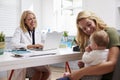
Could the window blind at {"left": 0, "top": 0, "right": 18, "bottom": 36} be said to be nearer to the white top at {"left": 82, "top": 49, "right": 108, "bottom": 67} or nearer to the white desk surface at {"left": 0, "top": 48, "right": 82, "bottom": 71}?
the white desk surface at {"left": 0, "top": 48, "right": 82, "bottom": 71}

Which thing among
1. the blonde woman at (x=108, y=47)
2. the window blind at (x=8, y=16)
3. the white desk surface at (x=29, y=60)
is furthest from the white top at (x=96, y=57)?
the window blind at (x=8, y=16)

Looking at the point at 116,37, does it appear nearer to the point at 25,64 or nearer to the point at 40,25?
the point at 25,64

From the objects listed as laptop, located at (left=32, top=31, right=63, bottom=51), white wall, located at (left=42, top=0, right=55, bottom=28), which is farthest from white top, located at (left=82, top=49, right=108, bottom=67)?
white wall, located at (left=42, top=0, right=55, bottom=28)

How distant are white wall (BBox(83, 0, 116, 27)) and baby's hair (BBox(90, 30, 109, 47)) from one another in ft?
6.98

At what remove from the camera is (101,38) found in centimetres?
144

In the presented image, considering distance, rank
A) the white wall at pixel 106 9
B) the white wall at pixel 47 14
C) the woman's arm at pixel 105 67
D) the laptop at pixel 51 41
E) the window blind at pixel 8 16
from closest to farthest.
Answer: the woman's arm at pixel 105 67 → the laptop at pixel 51 41 → the white wall at pixel 106 9 → the window blind at pixel 8 16 → the white wall at pixel 47 14

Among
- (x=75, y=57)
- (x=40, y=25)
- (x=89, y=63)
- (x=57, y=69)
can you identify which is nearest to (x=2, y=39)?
(x=75, y=57)

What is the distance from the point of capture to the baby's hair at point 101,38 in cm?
144

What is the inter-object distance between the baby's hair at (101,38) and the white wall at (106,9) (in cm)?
213

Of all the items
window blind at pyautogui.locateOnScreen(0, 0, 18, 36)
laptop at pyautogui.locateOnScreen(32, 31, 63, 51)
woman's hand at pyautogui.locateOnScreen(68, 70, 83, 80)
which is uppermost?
window blind at pyautogui.locateOnScreen(0, 0, 18, 36)

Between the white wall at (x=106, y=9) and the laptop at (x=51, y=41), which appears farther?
the white wall at (x=106, y=9)

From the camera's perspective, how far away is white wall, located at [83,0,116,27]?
3.50 m

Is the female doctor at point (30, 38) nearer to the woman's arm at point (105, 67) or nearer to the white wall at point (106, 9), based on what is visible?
the woman's arm at point (105, 67)

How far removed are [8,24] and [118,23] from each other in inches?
86.0
